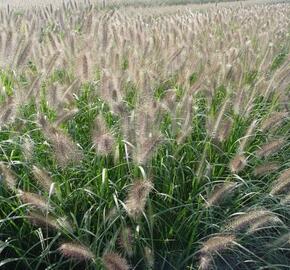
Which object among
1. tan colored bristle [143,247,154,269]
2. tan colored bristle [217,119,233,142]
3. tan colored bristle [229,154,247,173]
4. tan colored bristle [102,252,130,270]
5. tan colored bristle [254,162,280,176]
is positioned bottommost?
tan colored bristle [143,247,154,269]

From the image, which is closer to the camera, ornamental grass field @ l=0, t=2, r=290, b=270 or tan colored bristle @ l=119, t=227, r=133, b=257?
tan colored bristle @ l=119, t=227, r=133, b=257

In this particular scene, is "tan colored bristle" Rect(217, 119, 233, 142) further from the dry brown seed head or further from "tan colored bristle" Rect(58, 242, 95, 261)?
"tan colored bristle" Rect(58, 242, 95, 261)

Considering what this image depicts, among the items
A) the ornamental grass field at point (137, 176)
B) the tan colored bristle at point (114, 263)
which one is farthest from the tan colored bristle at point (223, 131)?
the tan colored bristle at point (114, 263)

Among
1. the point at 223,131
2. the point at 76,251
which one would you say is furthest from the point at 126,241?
the point at 223,131

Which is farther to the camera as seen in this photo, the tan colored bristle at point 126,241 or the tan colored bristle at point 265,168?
the tan colored bristle at point 265,168

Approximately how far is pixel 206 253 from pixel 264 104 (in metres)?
1.45

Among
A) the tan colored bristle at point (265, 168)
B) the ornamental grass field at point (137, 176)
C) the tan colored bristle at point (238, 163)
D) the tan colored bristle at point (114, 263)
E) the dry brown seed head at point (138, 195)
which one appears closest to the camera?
the tan colored bristle at point (114, 263)

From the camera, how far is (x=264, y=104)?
9.95ft

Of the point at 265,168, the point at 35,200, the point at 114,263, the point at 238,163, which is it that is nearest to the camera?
the point at 114,263

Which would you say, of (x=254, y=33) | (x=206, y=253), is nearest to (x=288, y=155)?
(x=206, y=253)

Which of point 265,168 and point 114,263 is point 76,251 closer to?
point 114,263

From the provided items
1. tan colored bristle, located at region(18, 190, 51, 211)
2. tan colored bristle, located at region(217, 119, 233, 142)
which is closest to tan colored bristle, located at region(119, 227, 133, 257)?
tan colored bristle, located at region(18, 190, 51, 211)

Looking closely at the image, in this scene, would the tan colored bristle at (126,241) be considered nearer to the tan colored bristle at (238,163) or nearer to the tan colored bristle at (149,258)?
the tan colored bristle at (149,258)

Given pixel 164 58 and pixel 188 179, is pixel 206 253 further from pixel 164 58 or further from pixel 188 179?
pixel 164 58
